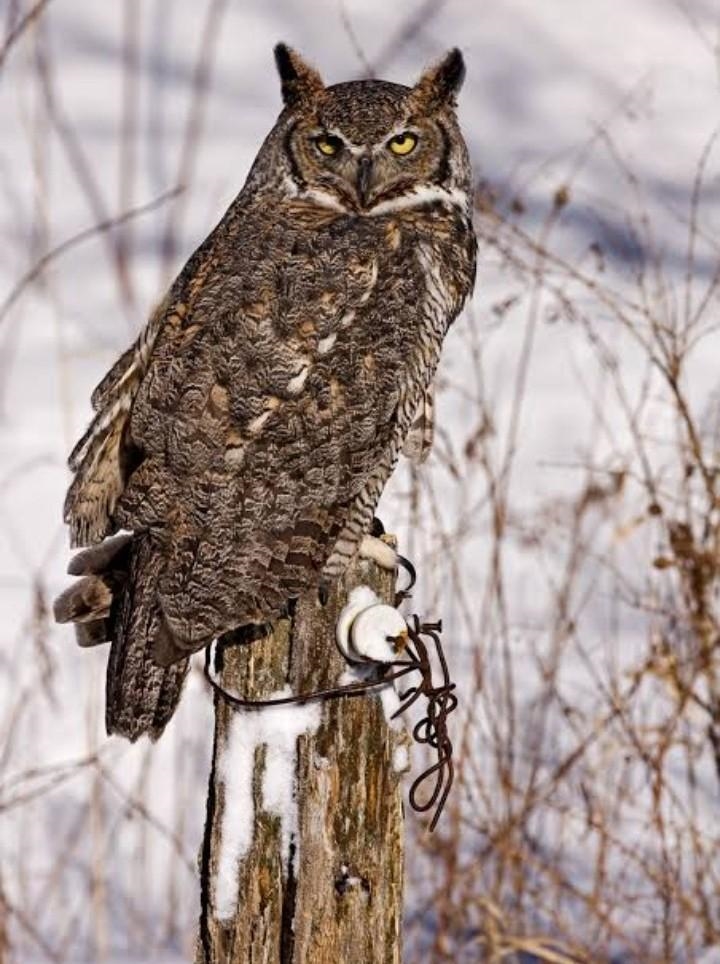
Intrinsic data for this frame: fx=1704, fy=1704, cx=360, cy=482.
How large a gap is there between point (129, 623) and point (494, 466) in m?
2.47

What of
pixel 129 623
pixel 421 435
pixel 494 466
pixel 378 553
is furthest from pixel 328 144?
pixel 494 466

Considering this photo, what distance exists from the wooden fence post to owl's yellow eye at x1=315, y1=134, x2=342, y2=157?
1.04 meters

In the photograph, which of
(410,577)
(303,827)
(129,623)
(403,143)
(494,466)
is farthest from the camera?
(494,466)

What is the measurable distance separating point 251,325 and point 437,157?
0.72 meters

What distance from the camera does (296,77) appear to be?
3.14 meters

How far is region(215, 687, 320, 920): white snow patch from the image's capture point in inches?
91.9

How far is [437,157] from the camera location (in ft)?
10.4

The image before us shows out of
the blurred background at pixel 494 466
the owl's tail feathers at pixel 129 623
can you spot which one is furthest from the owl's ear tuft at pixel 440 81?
the owl's tail feathers at pixel 129 623

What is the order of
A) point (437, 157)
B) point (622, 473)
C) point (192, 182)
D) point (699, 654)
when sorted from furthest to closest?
point (192, 182) < point (699, 654) < point (622, 473) < point (437, 157)

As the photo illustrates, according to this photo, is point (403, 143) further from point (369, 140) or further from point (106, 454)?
point (106, 454)

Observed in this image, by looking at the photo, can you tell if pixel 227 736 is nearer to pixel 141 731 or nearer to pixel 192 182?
pixel 141 731

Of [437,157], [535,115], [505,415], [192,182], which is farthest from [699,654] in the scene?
[535,115]

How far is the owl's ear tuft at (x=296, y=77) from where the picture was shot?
3.11 metres

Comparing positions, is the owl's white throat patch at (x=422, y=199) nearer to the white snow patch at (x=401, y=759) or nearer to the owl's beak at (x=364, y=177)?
the owl's beak at (x=364, y=177)
